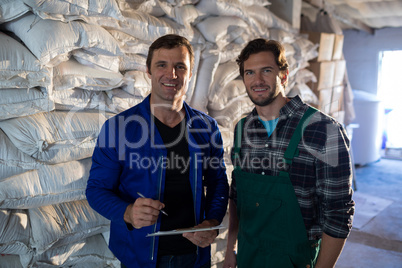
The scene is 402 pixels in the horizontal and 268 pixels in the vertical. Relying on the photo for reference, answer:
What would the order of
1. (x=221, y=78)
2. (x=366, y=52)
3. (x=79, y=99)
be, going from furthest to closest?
(x=366, y=52), (x=221, y=78), (x=79, y=99)

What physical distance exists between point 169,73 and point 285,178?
1.95 feet

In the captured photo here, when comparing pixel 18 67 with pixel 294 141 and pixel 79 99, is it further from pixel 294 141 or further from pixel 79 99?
pixel 294 141

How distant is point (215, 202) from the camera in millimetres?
1503

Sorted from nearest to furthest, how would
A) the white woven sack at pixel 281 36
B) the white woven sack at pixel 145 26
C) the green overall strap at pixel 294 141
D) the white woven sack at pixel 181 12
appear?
the green overall strap at pixel 294 141 < the white woven sack at pixel 145 26 < the white woven sack at pixel 181 12 < the white woven sack at pixel 281 36

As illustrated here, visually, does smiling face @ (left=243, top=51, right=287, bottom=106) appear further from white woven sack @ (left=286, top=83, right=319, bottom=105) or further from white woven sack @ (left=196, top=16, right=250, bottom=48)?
white woven sack @ (left=286, top=83, right=319, bottom=105)

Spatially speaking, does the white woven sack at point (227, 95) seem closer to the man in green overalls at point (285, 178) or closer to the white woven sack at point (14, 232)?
the man in green overalls at point (285, 178)

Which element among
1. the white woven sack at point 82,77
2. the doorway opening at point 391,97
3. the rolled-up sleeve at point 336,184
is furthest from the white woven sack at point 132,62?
the doorway opening at point 391,97

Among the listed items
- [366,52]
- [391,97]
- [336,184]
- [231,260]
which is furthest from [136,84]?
[391,97]

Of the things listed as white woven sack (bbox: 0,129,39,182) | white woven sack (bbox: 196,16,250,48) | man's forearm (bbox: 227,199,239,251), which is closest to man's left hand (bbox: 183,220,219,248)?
man's forearm (bbox: 227,199,239,251)

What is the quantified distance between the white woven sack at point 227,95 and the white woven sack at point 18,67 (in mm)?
1201

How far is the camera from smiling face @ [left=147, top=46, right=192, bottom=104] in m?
1.41

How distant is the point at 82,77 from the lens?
1.73 m

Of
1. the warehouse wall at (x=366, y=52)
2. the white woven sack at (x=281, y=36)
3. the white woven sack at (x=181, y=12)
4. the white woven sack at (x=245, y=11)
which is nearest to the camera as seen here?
the white woven sack at (x=181, y=12)

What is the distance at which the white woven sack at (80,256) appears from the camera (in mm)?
1688
